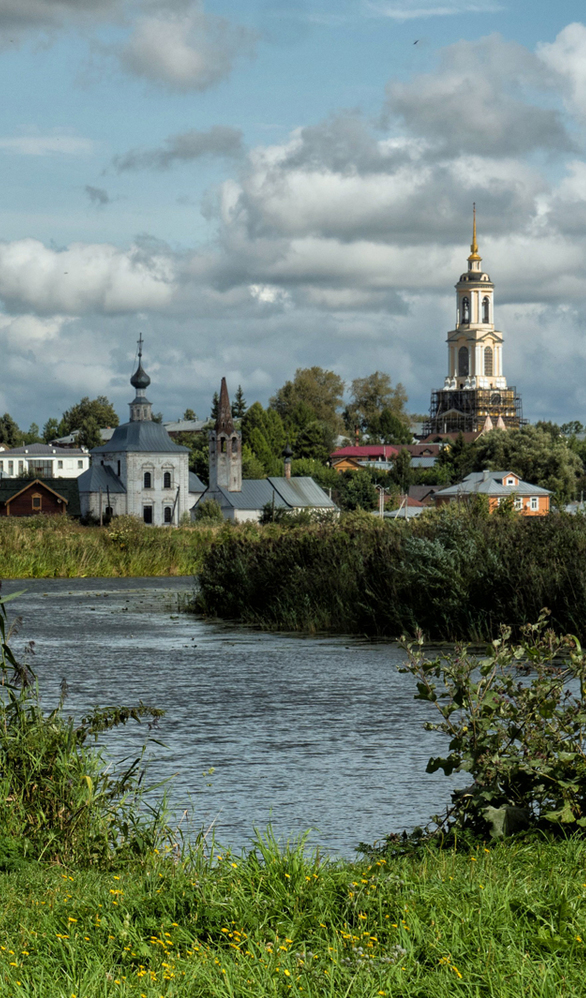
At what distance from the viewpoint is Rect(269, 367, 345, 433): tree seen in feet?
548

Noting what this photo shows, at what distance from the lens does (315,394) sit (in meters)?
168

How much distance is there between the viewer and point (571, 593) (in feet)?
59.7

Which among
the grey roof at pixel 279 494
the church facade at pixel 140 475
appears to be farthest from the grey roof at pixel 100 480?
the grey roof at pixel 279 494

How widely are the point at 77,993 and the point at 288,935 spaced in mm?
887

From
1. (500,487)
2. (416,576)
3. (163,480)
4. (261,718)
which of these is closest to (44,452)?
(163,480)

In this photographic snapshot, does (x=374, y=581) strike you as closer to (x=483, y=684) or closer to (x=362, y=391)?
(x=483, y=684)

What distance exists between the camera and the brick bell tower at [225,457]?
378ft

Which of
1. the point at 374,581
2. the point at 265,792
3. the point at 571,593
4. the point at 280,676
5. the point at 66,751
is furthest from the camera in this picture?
the point at 374,581

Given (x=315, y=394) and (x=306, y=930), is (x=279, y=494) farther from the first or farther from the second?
(x=306, y=930)

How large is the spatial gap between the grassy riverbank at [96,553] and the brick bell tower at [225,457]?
72649mm

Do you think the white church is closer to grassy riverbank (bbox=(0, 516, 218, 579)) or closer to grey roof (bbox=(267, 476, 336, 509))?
grey roof (bbox=(267, 476, 336, 509))

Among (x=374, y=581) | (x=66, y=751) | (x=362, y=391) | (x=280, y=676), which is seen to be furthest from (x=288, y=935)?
(x=362, y=391)

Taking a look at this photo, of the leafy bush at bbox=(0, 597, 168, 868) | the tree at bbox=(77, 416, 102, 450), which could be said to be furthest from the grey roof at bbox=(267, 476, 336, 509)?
the leafy bush at bbox=(0, 597, 168, 868)

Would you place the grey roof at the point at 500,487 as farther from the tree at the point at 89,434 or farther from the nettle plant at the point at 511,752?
the nettle plant at the point at 511,752
